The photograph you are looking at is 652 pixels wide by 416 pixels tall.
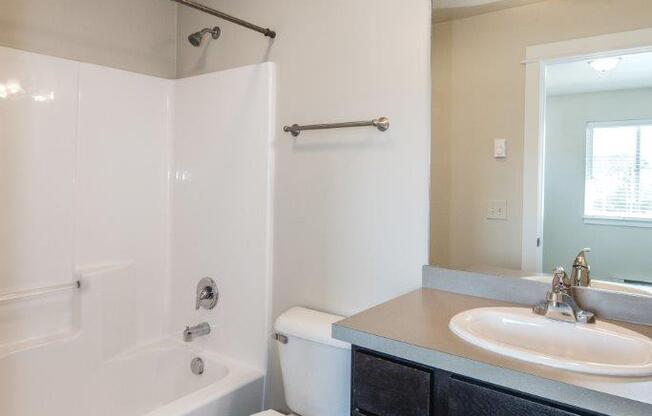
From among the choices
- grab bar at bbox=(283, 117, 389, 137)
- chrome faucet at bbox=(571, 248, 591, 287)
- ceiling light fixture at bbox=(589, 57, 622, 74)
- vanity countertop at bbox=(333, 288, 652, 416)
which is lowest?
vanity countertop at bbox=(333, 288, 652, 416)

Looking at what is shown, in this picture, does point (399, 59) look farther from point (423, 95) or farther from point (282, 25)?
point (282, 25)

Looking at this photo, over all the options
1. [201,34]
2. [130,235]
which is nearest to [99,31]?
[201,34]

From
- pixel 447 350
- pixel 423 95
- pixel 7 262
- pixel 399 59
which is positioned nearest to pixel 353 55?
pixel 399 59

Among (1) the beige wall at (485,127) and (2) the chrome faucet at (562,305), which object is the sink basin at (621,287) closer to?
(2) the chrome faucet at (562,305)

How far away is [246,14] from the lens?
2.21 metres

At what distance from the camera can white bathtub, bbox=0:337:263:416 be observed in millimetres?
1827

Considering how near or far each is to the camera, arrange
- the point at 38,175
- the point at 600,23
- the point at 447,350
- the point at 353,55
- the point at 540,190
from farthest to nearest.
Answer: the point at 38,175, the point at 353,55, the point at 540,190, the point at 600,23, the point at 447,350

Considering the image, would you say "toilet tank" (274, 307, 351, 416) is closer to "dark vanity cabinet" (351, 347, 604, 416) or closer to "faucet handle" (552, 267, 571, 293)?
"dark vanity cabinet" (351, 347, 604, 416)

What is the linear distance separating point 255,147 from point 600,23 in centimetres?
140

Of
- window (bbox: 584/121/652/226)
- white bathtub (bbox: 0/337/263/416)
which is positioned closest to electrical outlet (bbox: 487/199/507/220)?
window (bbox: 584/121/652/226)

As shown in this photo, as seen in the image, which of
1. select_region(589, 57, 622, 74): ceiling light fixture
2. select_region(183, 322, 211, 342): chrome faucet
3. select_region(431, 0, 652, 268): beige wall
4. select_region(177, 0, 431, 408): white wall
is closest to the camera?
select_region(589, 57, 622, 74): ceiling light fixture

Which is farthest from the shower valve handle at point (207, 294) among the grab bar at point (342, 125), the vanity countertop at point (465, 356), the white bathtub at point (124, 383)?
the vanity countertop at point (465, 356)

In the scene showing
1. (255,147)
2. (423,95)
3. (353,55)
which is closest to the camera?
(423,95)

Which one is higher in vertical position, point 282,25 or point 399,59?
point 282,25
